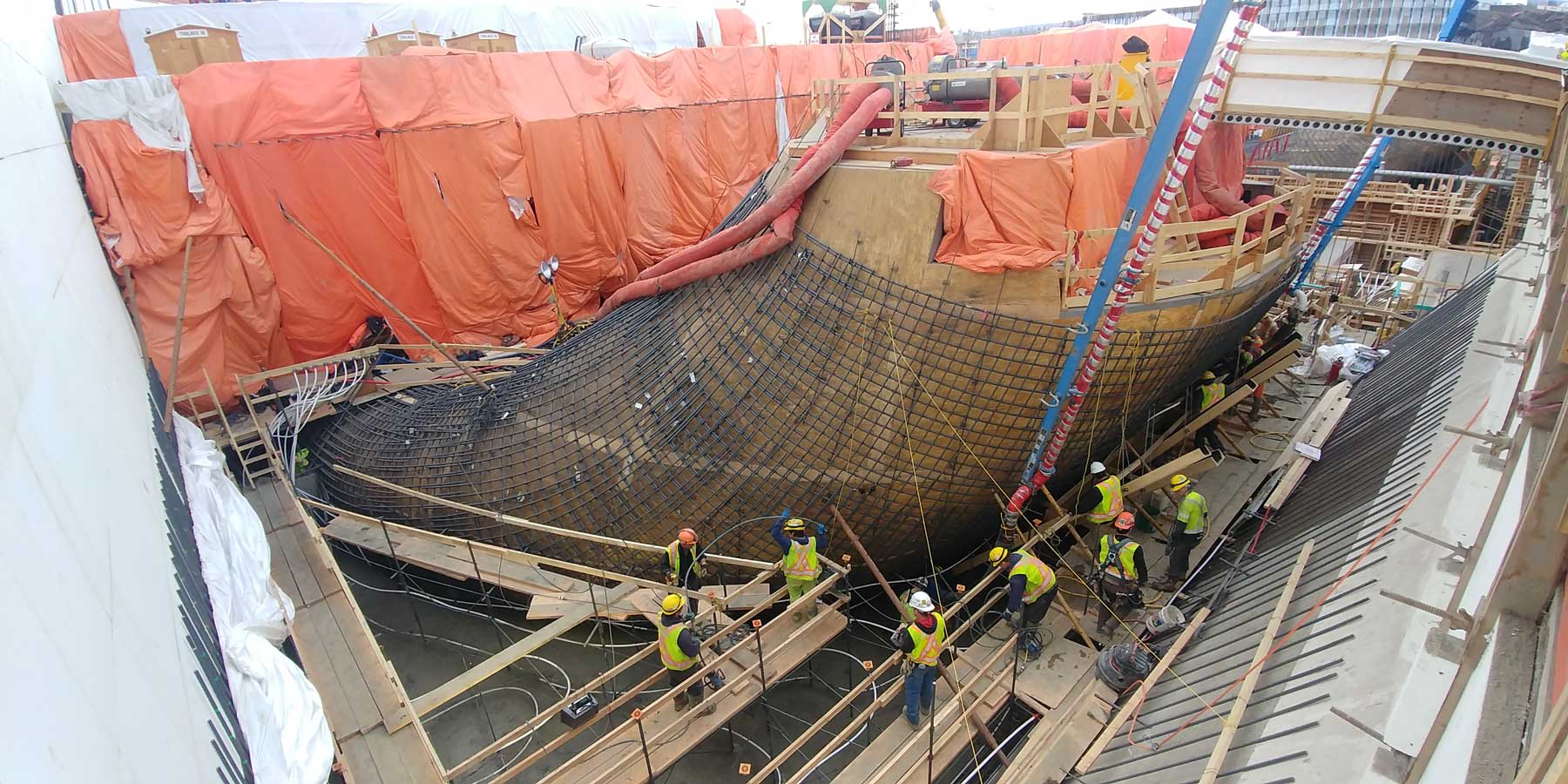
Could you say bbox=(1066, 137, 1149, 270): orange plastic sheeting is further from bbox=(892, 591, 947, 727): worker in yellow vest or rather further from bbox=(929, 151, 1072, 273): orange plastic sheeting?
bbox=(892, 591, 947, 727): worker in yellow vest

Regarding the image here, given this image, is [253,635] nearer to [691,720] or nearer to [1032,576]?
[691,720]

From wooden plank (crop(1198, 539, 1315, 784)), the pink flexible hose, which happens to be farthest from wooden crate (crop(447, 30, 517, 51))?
wooden plank (crop(1198, 539, 1315, 784))

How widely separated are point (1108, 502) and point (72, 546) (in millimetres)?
6644

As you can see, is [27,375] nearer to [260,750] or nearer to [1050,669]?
[260,750]

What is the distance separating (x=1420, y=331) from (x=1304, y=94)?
4471 millimetres

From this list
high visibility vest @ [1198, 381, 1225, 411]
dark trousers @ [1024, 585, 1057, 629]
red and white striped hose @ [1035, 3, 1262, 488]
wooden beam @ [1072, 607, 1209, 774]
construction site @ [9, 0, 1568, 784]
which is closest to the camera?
construction site @ [9, 0, 1568, 784]

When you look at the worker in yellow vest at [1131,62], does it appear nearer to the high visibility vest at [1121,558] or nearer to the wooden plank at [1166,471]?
the wooden plank at [1166,471]

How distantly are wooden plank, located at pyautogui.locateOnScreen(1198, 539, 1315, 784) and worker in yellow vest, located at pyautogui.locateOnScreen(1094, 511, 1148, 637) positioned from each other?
1.12 metres

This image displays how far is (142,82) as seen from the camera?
8484 millimetres

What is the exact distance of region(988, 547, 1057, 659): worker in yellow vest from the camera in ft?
19.1

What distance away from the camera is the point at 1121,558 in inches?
242

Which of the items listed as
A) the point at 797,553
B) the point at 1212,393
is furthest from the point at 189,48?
the point at 1212,393

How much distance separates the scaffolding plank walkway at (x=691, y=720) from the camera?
5297 millimetres

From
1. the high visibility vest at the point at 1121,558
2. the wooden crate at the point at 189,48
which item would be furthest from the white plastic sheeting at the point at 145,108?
the high visibility vest at the point at 1121,558
